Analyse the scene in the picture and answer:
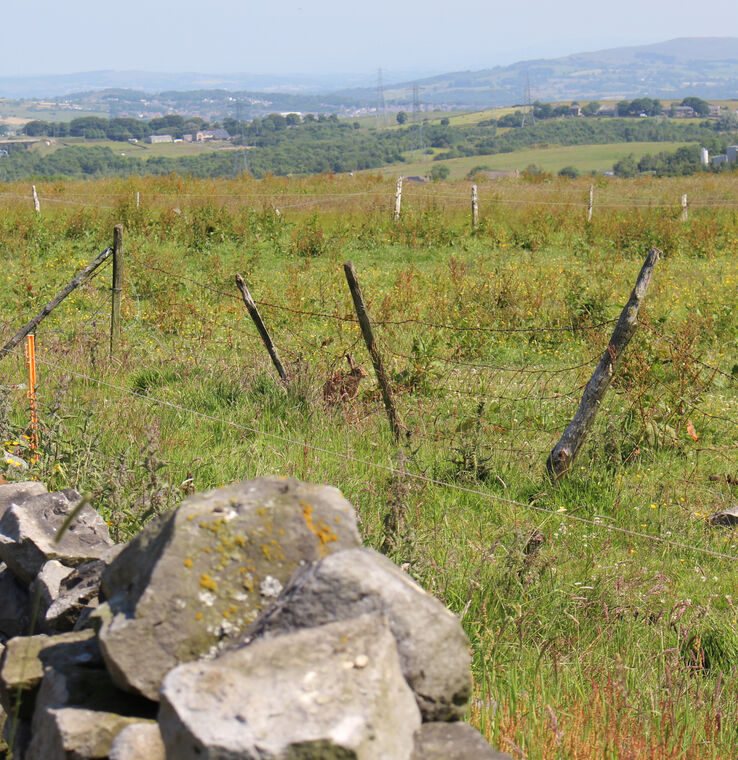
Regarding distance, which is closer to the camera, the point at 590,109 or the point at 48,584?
the point at 48,584

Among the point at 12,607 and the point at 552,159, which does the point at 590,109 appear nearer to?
the point at 552,159

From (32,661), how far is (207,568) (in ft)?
2.53

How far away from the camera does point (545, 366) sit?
9.80 m

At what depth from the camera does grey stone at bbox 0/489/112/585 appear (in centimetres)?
427

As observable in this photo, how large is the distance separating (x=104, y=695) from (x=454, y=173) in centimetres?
6784

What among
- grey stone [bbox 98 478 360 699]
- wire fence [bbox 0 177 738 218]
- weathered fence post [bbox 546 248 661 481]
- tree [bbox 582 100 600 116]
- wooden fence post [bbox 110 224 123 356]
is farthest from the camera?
tree [bbox 582 100 600 116]

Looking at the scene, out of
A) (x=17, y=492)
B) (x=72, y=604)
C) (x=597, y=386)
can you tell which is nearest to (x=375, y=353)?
(x=597, y=386)

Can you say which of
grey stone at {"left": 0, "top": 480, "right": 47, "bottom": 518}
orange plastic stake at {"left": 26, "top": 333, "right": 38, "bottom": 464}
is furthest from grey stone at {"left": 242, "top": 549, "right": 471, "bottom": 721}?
orange plastic stake at {"left": 26, "top": 333, "right": 38, "bottom": 464}

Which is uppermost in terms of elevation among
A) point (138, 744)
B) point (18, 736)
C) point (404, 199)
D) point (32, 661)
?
point (404, 199)

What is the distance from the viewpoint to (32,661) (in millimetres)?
2820

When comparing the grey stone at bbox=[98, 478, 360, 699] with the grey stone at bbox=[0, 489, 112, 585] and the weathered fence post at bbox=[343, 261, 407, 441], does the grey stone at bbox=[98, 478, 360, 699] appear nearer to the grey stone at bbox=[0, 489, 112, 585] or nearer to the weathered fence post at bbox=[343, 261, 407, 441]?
the grey stone at bbox=[0, 489, 112, 585]

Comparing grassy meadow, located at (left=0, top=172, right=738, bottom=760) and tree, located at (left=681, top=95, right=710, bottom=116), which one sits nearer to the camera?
grassy meadow, located at (left=0, top=172, right=738, bottom=760)

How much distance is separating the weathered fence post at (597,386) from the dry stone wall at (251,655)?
3.82 meters

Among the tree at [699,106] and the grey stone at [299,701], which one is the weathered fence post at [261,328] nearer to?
the grey stone at [299,701]
